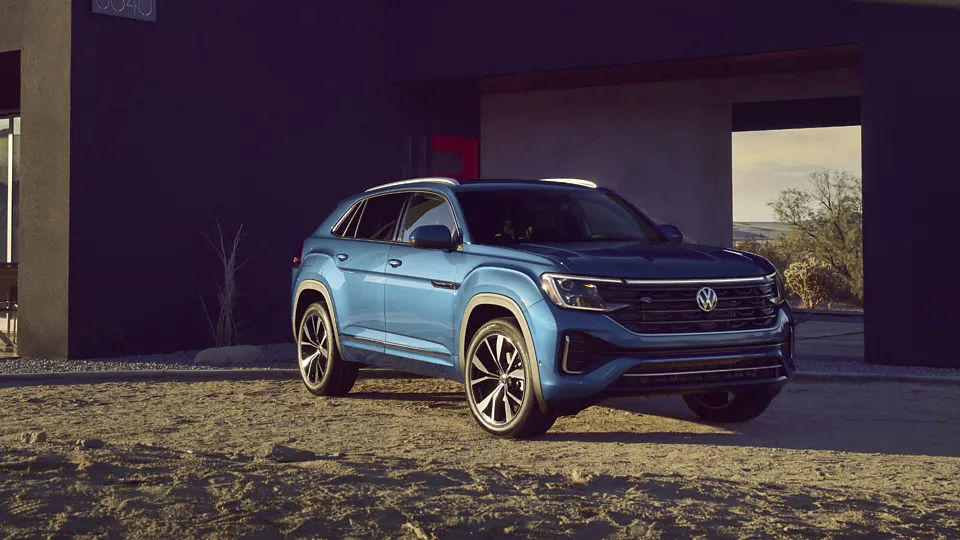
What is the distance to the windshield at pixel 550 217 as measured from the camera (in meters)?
9.58

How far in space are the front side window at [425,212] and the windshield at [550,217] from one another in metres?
0.19

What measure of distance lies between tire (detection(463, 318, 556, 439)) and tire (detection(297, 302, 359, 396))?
2086 millimetres

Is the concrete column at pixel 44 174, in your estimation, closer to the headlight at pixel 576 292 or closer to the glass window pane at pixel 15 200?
the headlight at pixel 576 292

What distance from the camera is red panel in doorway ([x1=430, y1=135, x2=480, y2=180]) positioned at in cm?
1772

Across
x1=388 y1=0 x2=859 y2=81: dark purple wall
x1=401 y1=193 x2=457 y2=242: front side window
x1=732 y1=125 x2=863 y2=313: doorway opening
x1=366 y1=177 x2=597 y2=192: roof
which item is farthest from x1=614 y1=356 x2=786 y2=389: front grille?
x1=732 y1=125 x2=863 y2=313: doorway opening

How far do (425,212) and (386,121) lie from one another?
679 centimetres

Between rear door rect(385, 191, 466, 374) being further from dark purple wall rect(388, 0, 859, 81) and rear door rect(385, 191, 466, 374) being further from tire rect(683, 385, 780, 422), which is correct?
dark purple wall rect(388, 0, 859, 81)

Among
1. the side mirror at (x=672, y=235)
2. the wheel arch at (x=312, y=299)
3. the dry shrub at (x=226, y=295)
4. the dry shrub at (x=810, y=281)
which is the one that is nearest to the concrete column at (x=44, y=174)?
the dry shrub at (x=226, y=295)

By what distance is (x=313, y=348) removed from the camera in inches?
445

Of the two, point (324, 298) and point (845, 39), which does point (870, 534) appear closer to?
point (324, 298)

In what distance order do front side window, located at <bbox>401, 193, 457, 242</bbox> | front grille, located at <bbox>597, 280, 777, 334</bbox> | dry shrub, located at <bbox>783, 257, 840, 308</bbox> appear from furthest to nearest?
dry shrub, located at <bbox>783, 257, 840, 308</bbox>
front side window, located at <bbox>401, 193, 457, 242</bbox>
front grille, located at <bbox>597, 280, 777, 334</bbox>

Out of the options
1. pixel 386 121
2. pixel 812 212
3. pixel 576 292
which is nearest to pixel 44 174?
pixel 386 121

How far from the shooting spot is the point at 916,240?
1278 cm

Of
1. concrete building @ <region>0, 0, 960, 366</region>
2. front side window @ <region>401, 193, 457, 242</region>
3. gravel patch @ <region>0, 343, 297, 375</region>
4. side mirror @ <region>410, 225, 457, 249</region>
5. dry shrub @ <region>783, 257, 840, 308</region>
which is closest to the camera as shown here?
side mirror @ <region>410, 225, 457, 249</region>
